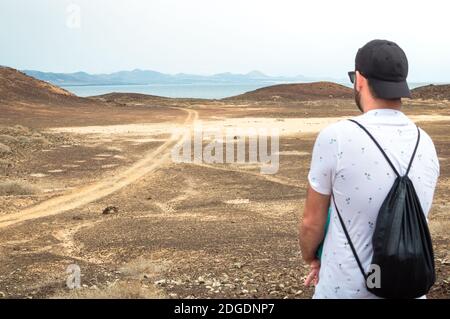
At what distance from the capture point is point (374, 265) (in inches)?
81.9

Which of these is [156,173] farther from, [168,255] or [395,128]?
[395,128]

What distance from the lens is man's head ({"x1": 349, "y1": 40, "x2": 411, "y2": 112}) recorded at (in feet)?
7.14

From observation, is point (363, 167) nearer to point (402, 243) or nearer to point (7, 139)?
point (402, 243)

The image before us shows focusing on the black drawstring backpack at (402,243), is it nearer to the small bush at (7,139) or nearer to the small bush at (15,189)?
the small bush at (15,189)

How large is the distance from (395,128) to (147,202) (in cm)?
952

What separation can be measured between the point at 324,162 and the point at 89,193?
35.1ft

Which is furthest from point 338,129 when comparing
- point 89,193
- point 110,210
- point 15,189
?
point 15,189

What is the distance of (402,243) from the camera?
2.01 meters

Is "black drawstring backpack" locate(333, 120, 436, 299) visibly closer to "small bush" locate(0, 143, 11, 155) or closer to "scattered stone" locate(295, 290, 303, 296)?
"scattered stone" locate(295, 290, 303, 296)

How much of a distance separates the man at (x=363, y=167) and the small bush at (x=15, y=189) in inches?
428

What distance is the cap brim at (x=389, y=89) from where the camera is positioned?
7.16 feet

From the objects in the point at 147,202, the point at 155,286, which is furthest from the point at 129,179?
the point at 155,286
